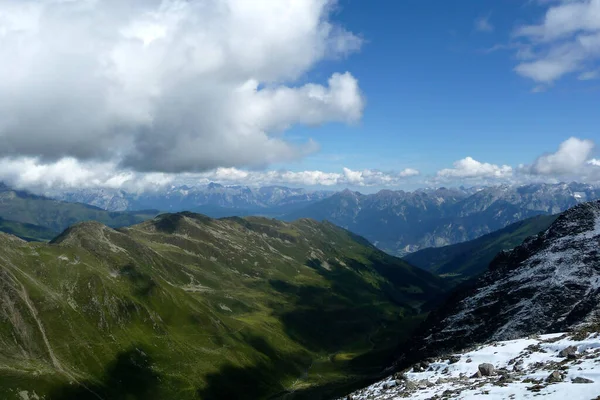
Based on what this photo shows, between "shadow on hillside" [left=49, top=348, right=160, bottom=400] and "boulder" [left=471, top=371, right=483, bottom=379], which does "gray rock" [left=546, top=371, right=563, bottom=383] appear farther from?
"shadow on hillside" [left=49, top=348, right=160, bottom=400]

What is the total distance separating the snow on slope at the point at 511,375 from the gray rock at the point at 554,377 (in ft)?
0.53

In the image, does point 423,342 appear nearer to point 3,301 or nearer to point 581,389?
point 581,389

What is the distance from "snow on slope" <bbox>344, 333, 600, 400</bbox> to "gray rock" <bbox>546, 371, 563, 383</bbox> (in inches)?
6.3

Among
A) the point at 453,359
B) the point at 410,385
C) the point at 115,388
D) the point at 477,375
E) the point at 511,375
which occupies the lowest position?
the point at 115,388

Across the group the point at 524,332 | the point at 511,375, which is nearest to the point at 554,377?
the point at 511,375

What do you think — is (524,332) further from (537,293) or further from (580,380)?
(580,380)

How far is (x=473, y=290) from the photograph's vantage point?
146500 millimetres

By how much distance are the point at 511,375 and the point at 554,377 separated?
19.5 ft

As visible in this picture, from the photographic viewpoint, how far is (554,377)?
112ft

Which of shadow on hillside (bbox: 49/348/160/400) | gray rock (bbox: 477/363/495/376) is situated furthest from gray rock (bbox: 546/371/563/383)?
shadow on hillside (bbox: 49/348/160/400)

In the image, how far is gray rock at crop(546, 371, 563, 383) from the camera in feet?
111

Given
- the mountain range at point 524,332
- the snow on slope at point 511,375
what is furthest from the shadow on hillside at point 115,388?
the snow on slope at point 511,375

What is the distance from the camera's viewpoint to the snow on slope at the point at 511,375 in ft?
106

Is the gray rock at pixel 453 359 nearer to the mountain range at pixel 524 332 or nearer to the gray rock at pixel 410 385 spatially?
the mountain range at pixel 524 332
